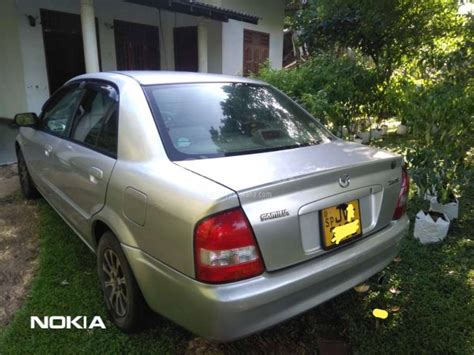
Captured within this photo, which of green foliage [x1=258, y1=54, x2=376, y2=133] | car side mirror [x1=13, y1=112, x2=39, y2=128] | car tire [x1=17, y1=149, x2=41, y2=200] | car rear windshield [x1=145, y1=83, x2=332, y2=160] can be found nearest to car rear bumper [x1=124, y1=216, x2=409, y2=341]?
car rear windshield [x1=145, y1=83, x2=332, y2=160]

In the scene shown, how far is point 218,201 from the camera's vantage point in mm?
1604

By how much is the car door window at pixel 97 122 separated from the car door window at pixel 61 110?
0.59 ft

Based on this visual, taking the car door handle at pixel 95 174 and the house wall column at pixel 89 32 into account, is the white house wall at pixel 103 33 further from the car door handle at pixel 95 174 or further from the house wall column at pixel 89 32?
the car door handle at pixel 95 174

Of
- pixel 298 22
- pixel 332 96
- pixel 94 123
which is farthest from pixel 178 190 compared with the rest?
pixel 298 22

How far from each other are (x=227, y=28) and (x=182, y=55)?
1434 millimetres

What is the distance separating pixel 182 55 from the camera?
10570 mm

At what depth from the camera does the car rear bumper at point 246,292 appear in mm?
1631

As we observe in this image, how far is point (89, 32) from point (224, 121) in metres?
5.81

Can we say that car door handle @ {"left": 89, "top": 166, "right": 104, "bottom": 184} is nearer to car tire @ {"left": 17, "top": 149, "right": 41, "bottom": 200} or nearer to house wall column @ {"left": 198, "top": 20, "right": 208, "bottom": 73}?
car tire @ {"left": 17, "top": 149, "right": 41, "bottom": 200}

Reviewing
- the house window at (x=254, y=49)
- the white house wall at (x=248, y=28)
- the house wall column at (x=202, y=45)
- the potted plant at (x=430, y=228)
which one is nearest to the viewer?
the potted plant at (x=430, y=228)

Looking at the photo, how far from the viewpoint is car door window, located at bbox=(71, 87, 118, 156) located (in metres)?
2.38

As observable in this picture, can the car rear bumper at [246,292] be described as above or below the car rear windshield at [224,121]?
below

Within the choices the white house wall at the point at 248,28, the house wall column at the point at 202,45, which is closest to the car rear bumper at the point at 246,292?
the house wall column at the point at 202,45

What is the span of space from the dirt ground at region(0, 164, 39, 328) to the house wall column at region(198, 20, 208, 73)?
583 cm
